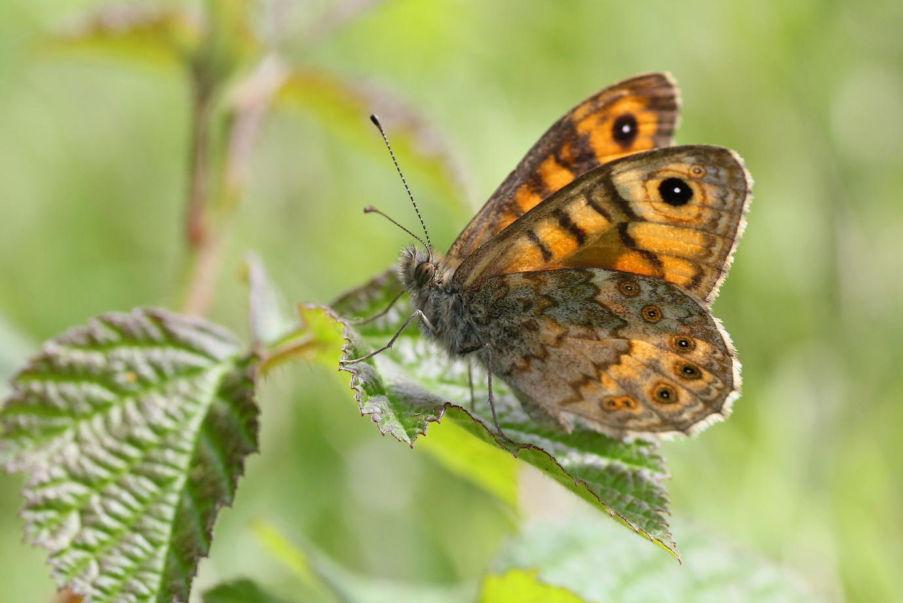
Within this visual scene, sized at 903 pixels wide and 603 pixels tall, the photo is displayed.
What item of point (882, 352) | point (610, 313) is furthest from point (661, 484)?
point (882, 352)

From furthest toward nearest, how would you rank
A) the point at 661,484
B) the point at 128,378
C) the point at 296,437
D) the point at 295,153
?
the point at 295,153, the point at 296,437, the point at 128,378, the point at 661,484

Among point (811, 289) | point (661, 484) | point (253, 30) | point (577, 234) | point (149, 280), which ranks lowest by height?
point (661, 484)

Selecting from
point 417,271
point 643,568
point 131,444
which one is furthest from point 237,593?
point 643,568

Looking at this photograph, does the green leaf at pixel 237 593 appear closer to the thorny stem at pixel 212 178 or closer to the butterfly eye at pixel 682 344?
the thorny stem at pixel 212 178

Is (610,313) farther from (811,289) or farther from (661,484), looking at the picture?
(811,289)

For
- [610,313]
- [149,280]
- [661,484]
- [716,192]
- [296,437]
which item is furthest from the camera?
[149,280]

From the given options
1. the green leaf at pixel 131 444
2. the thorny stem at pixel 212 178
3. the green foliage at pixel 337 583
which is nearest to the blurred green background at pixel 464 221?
the green foliage at pixel 337 583

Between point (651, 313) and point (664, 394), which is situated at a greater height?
point (651, 313)

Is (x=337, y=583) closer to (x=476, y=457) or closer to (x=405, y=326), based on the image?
(x=476, y=457)
